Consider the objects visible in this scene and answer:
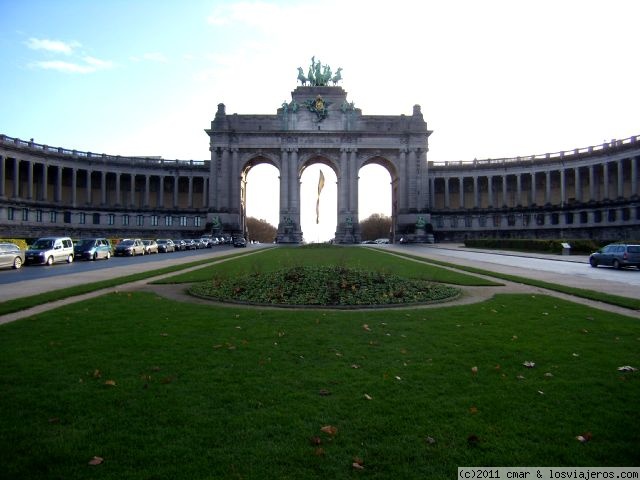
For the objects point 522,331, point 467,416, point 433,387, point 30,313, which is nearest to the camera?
point 467,416

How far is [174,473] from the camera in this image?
4824mm

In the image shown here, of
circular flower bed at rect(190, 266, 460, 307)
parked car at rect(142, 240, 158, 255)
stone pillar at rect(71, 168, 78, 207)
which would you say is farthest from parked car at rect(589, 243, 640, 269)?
stone pillar at rect(71, 168, 78, 207)

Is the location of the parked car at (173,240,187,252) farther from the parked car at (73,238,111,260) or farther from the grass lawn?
the grass lawn

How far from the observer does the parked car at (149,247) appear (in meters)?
58.5

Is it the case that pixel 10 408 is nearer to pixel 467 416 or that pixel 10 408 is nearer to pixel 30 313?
pixel 467 416

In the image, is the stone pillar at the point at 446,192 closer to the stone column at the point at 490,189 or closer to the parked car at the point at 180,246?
the stone column at the point at 490,189

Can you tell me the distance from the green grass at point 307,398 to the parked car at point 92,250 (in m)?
36.7

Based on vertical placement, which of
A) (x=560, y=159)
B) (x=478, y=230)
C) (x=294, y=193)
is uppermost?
(x=560, y=159)

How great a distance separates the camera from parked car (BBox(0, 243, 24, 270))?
107 ft

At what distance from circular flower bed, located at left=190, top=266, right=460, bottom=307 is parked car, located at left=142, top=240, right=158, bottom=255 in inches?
1656

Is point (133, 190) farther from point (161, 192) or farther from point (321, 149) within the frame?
point (321, 149)

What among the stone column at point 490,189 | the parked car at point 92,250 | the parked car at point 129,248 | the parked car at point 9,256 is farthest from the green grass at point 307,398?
the stone column at point 490,189

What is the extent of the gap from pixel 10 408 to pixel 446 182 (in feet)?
362

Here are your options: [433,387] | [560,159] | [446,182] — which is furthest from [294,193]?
[433,387]
